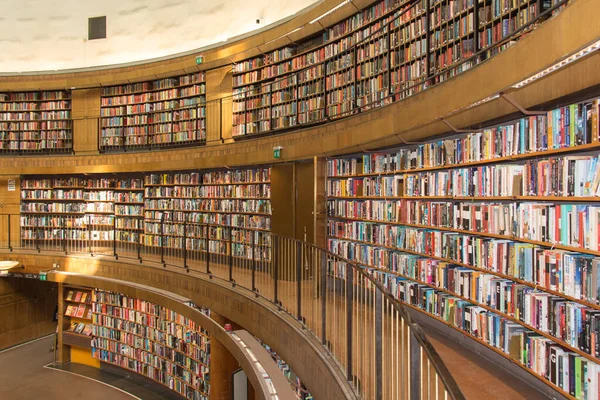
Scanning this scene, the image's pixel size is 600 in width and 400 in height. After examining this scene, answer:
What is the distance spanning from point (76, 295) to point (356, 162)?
715 cm

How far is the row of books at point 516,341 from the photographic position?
2.46 metres

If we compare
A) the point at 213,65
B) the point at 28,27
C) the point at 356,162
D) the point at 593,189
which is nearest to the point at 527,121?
the point at 593,189

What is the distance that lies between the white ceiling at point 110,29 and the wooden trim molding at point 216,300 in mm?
4726

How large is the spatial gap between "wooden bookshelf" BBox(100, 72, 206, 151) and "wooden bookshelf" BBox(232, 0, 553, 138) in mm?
1154

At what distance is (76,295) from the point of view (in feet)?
31.7

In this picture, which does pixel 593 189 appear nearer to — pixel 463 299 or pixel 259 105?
pixel 463 299

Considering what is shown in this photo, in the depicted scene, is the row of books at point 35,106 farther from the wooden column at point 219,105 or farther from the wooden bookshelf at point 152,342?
the wooden bookshelf at point 152,342

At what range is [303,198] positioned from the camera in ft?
21.0

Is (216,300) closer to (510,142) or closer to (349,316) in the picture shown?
(349,316)

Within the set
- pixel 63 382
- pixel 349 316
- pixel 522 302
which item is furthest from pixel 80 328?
pixel 522 302

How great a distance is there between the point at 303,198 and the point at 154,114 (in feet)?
16.3

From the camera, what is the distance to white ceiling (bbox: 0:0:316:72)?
30.7 ft

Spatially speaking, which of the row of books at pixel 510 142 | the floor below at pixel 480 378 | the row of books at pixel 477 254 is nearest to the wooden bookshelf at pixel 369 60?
the row of books at pixel 510 142

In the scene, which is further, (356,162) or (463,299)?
(356,162)
